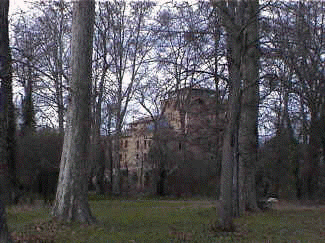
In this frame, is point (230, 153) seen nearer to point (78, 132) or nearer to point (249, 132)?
point (78, 132)

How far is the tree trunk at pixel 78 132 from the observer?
51.9ft

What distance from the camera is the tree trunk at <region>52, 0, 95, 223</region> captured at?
15828mm

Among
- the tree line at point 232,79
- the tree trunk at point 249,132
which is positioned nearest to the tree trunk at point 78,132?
the tree line at point 232,79

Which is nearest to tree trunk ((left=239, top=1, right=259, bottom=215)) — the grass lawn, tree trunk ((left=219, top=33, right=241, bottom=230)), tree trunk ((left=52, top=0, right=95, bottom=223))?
the grass lawn

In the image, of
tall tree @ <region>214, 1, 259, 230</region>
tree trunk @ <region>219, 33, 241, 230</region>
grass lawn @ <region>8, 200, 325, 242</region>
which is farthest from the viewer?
tall tree @ <region>214, 1, 259, 230</region>

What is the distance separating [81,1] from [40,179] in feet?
81.2

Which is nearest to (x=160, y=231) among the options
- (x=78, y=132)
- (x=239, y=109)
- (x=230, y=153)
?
(x=230, y=153)

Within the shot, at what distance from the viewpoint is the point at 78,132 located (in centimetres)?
1617

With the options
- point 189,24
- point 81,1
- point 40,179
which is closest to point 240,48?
point 189,24

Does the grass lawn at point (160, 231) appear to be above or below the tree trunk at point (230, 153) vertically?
below

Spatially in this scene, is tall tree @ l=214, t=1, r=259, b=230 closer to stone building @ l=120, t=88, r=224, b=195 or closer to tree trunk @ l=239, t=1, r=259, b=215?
tree trunk @ l=239, t=1, r=259, b=215

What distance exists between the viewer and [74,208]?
15812 mm

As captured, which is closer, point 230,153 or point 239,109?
point 230,153

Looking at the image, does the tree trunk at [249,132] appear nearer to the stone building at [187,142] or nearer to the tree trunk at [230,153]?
the tree trunk at [230,153]
